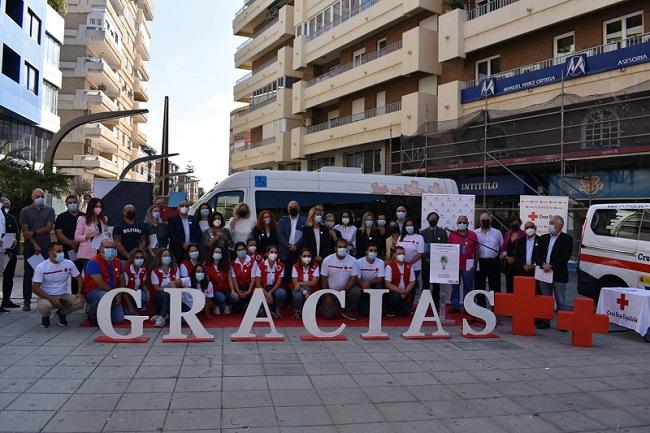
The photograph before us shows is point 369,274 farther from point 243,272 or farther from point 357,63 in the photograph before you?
point 357,63

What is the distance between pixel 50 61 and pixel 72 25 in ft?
45.8

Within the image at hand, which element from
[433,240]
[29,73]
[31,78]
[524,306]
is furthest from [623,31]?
[31,78]

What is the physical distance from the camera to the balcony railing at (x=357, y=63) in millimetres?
26722

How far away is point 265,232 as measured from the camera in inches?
378

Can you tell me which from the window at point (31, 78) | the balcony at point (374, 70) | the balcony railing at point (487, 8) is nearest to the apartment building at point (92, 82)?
the window at point (31, 78)

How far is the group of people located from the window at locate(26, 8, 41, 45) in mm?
25144

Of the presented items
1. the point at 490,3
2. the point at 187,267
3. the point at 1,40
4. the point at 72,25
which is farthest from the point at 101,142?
the point at 187,267

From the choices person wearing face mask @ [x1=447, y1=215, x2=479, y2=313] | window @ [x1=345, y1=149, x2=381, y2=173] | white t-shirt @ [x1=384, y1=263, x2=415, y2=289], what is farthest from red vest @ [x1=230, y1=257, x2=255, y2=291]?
window @ [x1=345, y1=149, x2=381, y2=173]

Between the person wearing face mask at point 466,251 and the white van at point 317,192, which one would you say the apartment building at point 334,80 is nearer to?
the white van at point 317,192

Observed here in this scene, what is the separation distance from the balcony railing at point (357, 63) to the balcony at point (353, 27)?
110 cm

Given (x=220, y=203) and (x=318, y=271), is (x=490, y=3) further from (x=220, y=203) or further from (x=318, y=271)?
(x=318, y=271)

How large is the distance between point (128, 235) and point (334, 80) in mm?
23555

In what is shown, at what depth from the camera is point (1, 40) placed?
25.5 meters

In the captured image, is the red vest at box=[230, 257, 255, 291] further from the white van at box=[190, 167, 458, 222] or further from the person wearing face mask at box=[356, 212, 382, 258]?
the white van at box=[190, 167, 458, 222]
